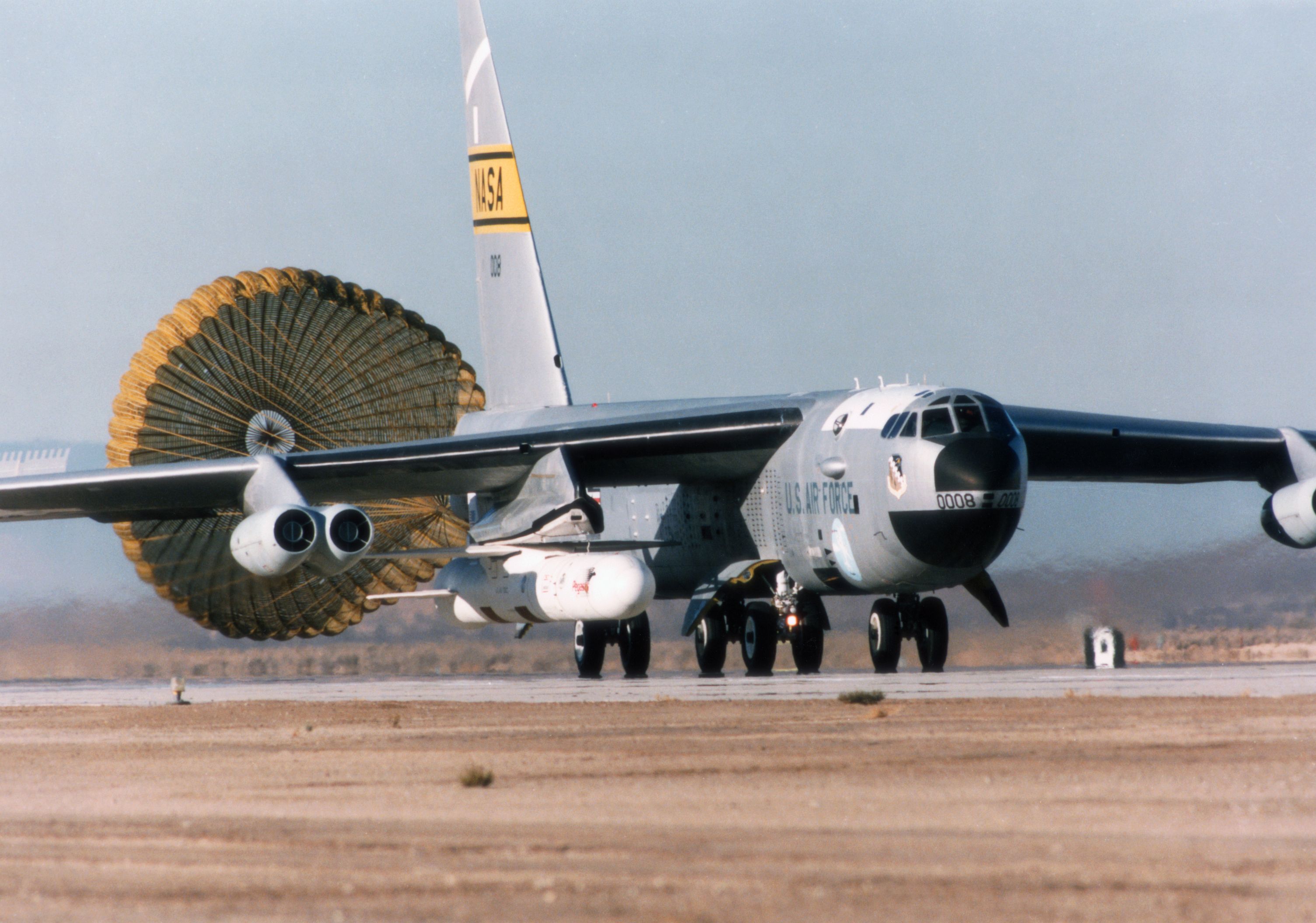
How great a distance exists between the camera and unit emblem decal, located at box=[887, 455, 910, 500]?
2017cm

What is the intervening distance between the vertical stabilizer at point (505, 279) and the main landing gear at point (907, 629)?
7.40 m

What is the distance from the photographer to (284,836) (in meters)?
7.66

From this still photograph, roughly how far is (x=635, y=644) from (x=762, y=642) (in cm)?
321

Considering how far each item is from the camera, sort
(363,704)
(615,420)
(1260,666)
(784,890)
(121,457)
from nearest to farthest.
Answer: (784,890) < (363,704) < (615,420) < (1260,666) < (121,457)

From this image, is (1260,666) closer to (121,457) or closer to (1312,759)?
(1312,759)

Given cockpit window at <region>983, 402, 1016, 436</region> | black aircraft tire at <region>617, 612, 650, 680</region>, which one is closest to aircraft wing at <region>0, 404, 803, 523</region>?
black aircraft tire at <region>617, 612, 650, 680</region>

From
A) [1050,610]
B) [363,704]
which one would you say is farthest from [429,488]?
[1050,610]

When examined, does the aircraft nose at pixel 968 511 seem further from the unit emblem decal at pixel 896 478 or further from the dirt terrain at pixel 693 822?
the dirt terrain at pixel 693 822

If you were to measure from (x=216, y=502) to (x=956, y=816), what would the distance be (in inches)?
693

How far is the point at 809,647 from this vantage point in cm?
2312

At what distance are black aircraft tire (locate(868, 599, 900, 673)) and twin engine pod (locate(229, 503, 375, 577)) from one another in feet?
23.6

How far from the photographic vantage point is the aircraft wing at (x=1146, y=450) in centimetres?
2394

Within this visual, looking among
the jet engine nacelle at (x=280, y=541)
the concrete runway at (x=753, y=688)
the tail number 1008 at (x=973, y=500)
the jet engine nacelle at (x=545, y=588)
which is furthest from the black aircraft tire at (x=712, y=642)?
the jet engine nacelle at (x=280, y=541)

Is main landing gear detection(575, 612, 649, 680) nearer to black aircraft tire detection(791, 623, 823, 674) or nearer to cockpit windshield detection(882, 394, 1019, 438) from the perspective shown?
black aircraft tire detection(791, 623, 823, 674)
